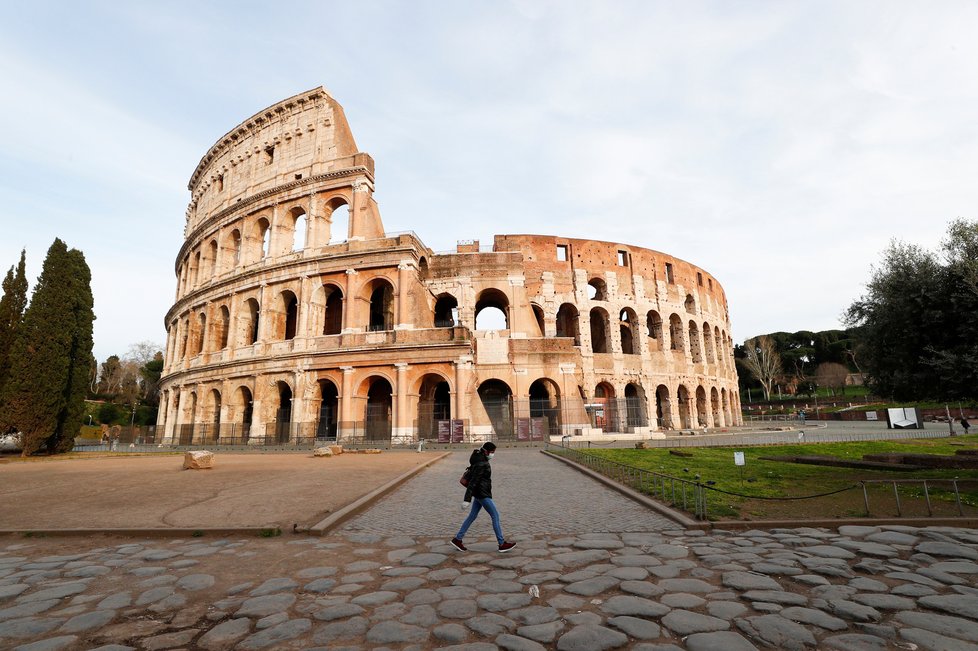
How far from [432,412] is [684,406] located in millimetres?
20539

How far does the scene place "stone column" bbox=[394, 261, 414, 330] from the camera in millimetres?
24594

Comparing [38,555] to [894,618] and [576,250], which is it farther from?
[576,250]

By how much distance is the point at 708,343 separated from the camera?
38.1m

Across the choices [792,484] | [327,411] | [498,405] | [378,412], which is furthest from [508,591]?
[327,411]

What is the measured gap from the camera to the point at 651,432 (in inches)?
1085

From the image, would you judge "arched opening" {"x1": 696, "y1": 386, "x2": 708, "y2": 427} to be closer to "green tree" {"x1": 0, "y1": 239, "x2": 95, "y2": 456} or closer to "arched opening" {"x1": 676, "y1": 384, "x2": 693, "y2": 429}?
"arched opening" {"x1": 676, "y1": 384, "x2": 693, "y2": 429}

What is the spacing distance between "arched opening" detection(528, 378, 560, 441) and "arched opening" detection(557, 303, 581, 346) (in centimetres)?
434

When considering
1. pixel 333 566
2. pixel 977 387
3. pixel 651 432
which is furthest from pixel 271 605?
pixel 651 432

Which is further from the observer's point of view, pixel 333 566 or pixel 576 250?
pixel 576 250

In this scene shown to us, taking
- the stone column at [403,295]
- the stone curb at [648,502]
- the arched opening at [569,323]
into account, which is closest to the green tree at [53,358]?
the stone column at [403,295]

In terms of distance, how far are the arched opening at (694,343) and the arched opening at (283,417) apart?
29.3 m

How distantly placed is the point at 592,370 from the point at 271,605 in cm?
2786

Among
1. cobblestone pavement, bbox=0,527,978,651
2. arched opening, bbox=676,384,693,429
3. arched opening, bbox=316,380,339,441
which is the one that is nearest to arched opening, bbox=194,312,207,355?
arched opening, bbox=316,380,339,441

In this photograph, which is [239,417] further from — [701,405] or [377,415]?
[701,405]
